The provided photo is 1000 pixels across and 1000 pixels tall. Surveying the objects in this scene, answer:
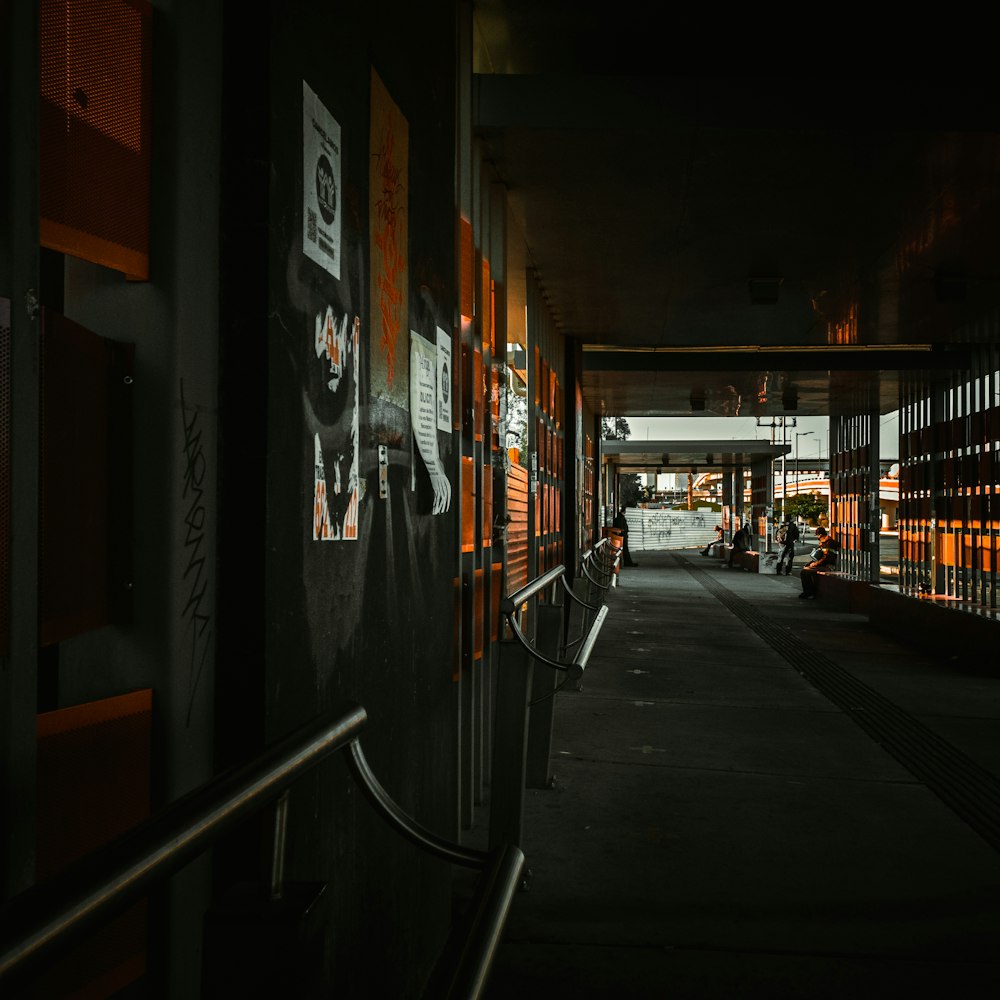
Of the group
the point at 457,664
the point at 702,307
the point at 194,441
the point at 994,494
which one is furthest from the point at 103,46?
the point at 994,494

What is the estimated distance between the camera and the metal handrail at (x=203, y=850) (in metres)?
0.86

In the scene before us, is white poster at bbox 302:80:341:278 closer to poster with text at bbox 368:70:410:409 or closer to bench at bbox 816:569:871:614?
poster with text at bbox 368:70:410:409

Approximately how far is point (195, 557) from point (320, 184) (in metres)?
1.00

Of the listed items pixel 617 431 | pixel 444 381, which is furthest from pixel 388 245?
pixel 617 431

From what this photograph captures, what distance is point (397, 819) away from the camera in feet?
6.15

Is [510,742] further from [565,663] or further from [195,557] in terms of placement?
[195,557]

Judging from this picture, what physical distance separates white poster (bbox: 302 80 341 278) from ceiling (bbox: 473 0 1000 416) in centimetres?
317

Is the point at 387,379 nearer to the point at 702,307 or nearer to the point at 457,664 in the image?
the point at 457,664

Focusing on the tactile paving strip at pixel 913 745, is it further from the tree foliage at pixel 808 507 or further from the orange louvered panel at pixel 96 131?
the tree foliage at pixel 808 507

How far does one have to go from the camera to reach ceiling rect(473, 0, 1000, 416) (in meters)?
5.55

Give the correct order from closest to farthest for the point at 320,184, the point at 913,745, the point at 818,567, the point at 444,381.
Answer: the point at 320,184, the point at 444,381, the point at 913,745, the point at 818,567

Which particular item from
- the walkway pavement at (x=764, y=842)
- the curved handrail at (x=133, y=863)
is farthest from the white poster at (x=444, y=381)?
the curved handrail at (x=133, y=863)

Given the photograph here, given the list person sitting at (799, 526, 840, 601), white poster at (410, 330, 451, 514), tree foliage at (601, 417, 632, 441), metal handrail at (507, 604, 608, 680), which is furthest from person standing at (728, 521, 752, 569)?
white poster at (410, 330, 451, 514)

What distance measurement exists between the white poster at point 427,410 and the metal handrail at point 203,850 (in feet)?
6.33
